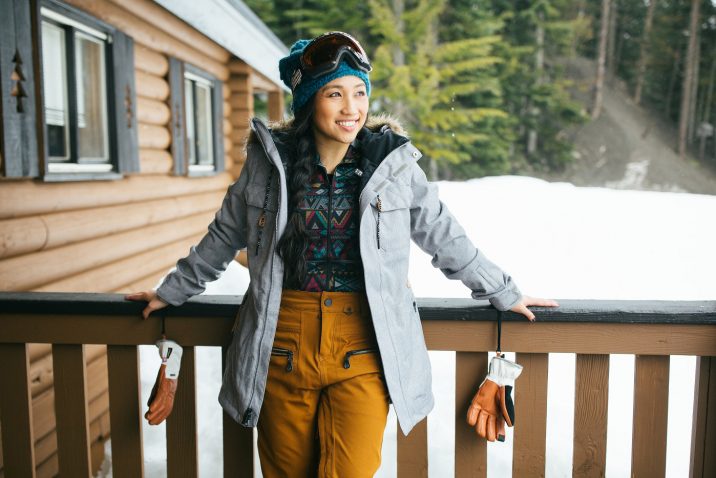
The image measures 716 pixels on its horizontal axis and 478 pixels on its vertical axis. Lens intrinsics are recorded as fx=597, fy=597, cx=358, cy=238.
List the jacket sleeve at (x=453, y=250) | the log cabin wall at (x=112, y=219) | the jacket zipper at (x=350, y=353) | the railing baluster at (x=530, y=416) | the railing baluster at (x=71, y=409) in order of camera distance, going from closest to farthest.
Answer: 1. the jacket zipper at (x=350, y=353)
2. the jacket sleeve at (x=453, y=250)
3. the railing baluster at (x=530, y=416)
4. the railing baluster at (x=71, y=409)
5. the log cabin wall at (x=112, y=219)

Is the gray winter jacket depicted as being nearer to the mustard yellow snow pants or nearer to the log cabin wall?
the mustard yellow snow pants

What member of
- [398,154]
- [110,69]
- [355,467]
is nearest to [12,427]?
[355,467]

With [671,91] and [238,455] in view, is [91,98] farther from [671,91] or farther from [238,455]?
[671,91]

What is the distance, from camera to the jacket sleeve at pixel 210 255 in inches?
75.7

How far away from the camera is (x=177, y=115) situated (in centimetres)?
566

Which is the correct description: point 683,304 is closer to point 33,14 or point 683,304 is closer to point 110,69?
point 33,14

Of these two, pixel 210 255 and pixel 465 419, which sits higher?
pixel 210 255

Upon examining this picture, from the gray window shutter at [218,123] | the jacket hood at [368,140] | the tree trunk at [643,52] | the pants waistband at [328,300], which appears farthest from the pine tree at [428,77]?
the pants waistband at [328,300]

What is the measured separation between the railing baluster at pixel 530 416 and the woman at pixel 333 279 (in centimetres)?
22

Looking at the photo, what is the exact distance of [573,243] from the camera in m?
8.72

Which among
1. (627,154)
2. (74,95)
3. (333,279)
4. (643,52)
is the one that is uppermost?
(643,52)

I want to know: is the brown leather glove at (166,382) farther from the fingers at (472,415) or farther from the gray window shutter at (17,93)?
the gray window shutter at (17,93)

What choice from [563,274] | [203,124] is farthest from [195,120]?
[563,274]

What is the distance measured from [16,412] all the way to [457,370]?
1.52m
